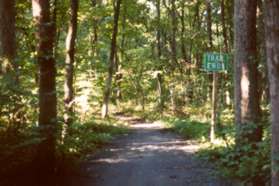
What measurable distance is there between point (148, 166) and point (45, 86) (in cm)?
414

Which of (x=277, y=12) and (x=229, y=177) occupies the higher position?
(x=277, y=12)

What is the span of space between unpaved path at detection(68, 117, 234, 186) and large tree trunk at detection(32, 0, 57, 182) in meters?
0.93

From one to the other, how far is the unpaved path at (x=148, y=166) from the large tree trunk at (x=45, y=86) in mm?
932

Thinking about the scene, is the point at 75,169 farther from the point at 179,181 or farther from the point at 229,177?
the point at 229,177

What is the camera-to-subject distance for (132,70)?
136 feet

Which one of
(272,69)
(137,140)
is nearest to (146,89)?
(137,140)

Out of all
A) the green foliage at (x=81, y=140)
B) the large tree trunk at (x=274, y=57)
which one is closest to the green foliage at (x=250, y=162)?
the large tree trunk at (x=274, y=57)

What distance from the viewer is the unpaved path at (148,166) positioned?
35.7 feet

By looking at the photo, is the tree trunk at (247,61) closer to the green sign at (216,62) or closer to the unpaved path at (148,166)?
the unpaved path at (148,166)

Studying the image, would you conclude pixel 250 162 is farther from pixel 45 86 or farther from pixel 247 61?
pixel 45 86

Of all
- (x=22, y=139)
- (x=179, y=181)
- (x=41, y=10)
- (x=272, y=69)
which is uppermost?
(x=41, y=10)

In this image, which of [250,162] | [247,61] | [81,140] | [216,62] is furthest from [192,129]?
[250,162]

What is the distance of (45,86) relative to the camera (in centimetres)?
1026

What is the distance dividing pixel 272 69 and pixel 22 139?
5.02 m
